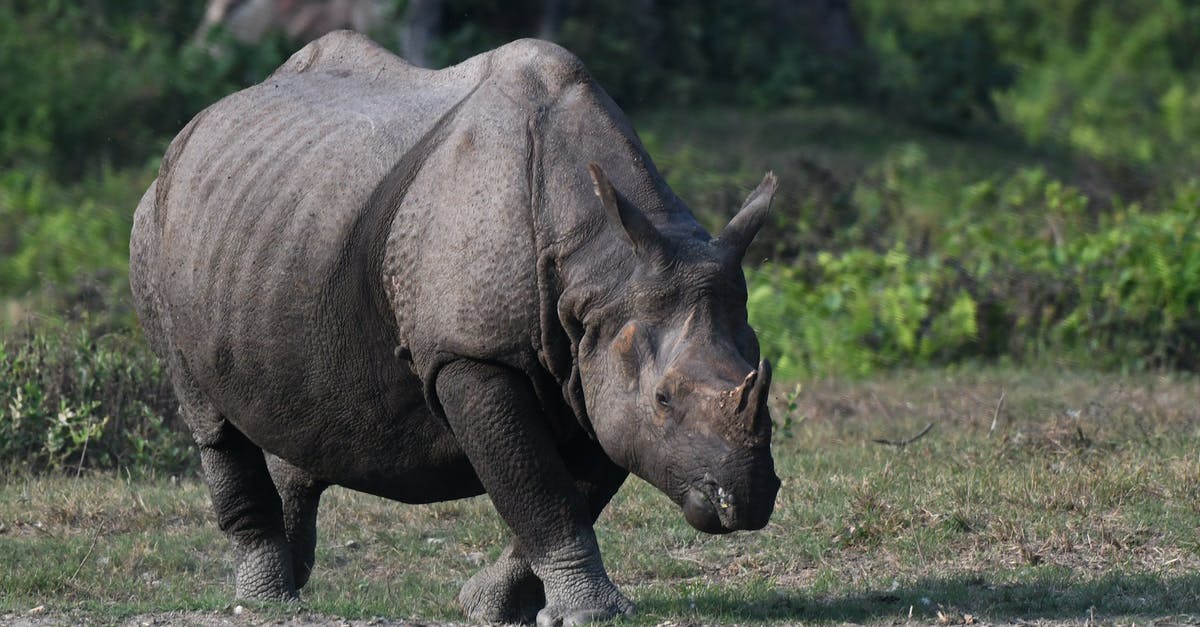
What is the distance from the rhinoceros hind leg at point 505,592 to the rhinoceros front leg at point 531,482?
48 cm

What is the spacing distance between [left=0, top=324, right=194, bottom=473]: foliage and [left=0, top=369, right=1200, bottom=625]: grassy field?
0.17 m

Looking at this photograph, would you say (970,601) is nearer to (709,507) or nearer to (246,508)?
(709,507)

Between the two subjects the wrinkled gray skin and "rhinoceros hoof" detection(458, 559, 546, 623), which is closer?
the wrinkled gray skin

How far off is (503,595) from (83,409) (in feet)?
10.6

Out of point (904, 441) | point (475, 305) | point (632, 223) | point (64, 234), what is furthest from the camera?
point (64, 234)

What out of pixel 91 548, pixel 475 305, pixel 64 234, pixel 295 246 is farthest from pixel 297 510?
pixel 64 234

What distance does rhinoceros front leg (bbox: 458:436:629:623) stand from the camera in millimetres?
5871

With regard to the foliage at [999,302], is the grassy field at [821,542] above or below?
above

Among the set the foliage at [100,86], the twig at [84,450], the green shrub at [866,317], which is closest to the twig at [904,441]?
the green shrub at [866,317]

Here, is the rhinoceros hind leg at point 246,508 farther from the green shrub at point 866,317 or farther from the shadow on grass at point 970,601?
the green shrub at point 866,317

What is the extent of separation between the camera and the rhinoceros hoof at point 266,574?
6633 millimetres

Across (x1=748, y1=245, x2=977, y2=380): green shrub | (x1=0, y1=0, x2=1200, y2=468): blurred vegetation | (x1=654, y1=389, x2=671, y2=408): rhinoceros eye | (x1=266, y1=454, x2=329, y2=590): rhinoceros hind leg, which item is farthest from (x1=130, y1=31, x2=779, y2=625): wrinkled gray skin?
(x1=748, y1=245, x2=977, y2=380): green shrub

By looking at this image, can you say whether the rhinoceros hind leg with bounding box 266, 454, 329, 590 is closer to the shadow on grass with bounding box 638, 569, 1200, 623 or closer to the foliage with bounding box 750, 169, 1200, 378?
the shadow on grass with bounding box 638, 569, 1200, 623

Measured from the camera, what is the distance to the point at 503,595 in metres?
6.09
